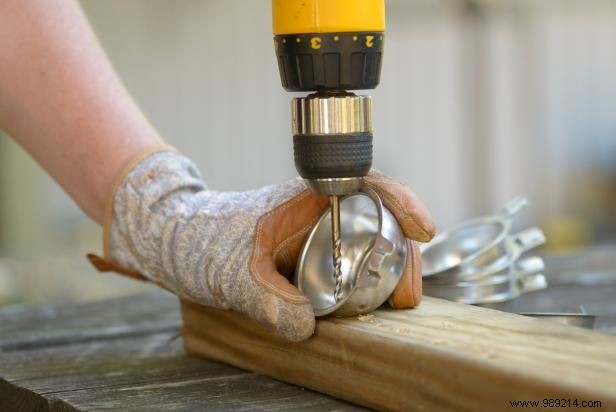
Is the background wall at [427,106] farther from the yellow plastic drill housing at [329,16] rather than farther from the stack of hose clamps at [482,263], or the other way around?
the yellow plastic drill housing at [329,16]

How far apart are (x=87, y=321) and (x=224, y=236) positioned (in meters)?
0.53

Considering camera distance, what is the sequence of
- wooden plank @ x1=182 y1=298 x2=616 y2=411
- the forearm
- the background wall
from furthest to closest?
1. the background wall
2. the forearm
3. wooden plank @ x1=182 y1=298 x2=616 y2=411

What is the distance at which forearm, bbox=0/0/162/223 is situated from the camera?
1.30 meters

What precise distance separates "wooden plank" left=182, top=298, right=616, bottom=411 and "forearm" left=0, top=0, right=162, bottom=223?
0.26 m

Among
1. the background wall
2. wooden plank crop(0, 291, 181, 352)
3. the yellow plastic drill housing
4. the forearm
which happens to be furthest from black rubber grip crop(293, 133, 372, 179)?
the background wall

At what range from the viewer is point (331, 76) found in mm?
1030

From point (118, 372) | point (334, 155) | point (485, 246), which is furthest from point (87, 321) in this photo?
point (334, 155)

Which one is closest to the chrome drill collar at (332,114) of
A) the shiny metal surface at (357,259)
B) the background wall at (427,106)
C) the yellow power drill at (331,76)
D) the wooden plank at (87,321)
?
the yellow power drill at (331,76)

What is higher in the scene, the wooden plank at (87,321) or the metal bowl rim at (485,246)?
the metal bowl rim at (485,246)

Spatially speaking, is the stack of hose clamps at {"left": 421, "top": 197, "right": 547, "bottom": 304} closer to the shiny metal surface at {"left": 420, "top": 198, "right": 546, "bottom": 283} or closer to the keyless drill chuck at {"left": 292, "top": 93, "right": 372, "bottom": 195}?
the shiny metal surface at {"left": 420, "top": 198, "right": 546, "bottom": 283}

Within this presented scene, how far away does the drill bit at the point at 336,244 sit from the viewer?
1.11 m

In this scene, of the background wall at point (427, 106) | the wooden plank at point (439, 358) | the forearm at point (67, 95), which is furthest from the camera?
the background wall at point (427, 106)

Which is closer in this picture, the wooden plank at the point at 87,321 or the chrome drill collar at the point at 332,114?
the chrome drill collar at the point at 332,114

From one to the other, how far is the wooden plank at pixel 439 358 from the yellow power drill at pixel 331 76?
0.54 ft
